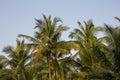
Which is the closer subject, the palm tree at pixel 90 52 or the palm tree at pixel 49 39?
the palm tree at pixel 90 52

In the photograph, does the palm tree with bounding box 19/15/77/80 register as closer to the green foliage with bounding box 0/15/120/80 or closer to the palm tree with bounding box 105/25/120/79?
the green foliage with bounding box 0/15/120/80

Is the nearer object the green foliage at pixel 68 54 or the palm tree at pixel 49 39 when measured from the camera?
the green foliage at pixel 68 54

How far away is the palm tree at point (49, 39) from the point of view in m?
27.5

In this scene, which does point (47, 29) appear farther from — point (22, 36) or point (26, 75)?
point (26, 75)

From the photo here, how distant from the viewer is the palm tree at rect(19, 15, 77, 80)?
2752 cm

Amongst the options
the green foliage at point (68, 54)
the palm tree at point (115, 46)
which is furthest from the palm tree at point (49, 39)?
the palm tree at point (115, 46)

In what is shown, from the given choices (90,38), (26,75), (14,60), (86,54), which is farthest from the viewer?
(14,60)

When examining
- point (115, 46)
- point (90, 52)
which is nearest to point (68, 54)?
point (90, 52)

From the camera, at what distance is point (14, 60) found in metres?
33.8

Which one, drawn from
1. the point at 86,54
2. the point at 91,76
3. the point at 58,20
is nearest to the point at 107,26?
the point at 91,76

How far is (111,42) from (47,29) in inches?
339

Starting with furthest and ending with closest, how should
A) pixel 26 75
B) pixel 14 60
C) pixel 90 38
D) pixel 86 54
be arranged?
pixel 14 60
pixel 90 38
pixel 86 54
pixel 26 75

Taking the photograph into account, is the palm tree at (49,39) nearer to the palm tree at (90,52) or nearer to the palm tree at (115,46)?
the palm tree at (90,52)

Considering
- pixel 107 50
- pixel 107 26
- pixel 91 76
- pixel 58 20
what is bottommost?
pixel 91 76
